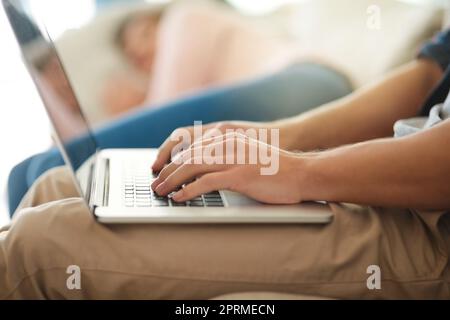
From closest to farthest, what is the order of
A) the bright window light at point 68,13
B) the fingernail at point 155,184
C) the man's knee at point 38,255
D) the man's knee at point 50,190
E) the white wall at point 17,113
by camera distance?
the man's knee at point 38,255, the fingernail at point 155,184, the man's knee at point 50,190, the white wall at point 17,113, the bright window light at point 68,13

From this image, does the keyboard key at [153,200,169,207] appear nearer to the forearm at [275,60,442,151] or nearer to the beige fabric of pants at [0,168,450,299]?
the beige fabric of pants at [0,168,450,299]

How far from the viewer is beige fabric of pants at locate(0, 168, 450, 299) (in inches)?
26.3

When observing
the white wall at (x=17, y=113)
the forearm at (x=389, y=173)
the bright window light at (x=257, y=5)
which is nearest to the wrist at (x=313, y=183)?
the forearm at (x=389, y=173)

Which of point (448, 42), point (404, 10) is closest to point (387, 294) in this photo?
point (448, 42)

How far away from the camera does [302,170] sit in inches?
28.9

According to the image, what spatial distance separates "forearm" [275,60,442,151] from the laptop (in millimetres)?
242

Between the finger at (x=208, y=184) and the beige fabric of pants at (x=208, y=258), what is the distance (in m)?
0.04

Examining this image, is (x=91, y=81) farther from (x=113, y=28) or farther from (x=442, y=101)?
(x=442, y=101)

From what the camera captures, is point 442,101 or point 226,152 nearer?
point 226,152

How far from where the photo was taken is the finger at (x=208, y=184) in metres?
0.71

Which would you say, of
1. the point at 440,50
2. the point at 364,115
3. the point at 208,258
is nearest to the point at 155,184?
the point at 208,258

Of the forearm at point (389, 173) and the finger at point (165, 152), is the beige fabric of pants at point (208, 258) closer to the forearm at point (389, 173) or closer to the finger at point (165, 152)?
the forearm at point (389, 173)

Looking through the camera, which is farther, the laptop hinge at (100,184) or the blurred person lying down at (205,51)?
the blurred person lying down at (205,51)
